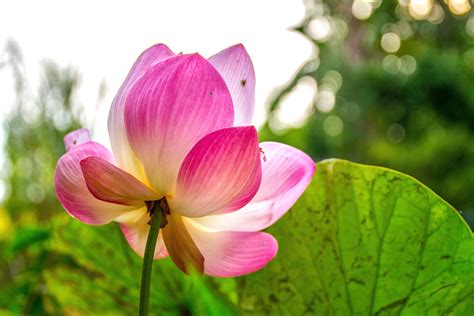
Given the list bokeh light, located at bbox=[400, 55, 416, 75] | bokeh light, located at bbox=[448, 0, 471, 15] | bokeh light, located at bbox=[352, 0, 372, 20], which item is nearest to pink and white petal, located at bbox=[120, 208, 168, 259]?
bokeh light, located at bbox=[448, 0, 471, 15]

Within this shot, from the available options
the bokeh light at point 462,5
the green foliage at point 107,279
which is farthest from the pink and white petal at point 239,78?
the bokeh light at point 462,5

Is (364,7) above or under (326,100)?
above

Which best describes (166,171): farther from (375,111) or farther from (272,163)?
(375,111)

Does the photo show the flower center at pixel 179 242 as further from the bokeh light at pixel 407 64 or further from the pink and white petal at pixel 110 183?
the bokeh light at pixel 407 64

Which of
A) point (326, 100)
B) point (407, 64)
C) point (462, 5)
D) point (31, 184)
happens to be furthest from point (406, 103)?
point (462, 5)

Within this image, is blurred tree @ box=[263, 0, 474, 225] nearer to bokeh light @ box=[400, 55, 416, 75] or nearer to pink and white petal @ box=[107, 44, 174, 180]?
bokeh light @ box=[400, 55, 416, 75]

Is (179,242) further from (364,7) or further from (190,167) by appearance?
(364,7)

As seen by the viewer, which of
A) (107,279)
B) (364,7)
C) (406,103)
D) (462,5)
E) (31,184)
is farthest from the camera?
(406,103)

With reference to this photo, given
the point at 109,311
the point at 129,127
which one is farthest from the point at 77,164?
the point at 109,311
